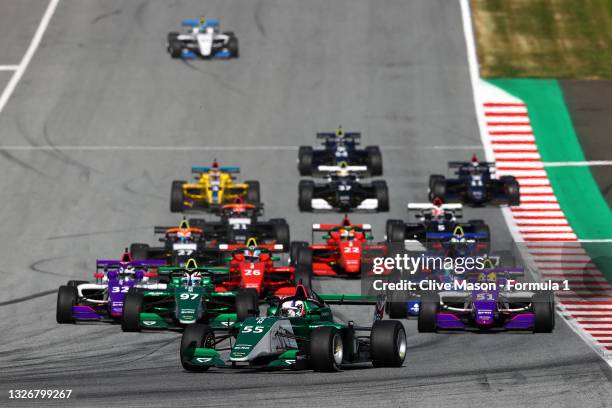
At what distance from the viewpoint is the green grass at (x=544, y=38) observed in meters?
55.8

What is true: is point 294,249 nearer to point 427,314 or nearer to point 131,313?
point 427,314

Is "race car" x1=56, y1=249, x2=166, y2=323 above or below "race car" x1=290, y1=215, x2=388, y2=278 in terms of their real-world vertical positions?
below

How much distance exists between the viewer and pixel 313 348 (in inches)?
1032

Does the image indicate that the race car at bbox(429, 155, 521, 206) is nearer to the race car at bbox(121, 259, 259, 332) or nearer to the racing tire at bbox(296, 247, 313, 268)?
the racing tire at bbox(296, 247, 313, 268)

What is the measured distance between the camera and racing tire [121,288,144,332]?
31.1m

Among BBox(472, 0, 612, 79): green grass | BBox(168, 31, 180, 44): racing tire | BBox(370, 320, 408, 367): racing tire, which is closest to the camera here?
BBox(370, 320, 408, 367): racing tire

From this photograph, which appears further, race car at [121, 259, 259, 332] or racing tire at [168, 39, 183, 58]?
racing tire at [168, 39, 183, 58]

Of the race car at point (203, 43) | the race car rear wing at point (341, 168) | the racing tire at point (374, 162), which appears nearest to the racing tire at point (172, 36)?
the race car at point (203, 43)

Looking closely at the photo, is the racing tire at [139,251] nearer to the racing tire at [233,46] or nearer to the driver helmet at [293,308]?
the driver helmet at [293,308]

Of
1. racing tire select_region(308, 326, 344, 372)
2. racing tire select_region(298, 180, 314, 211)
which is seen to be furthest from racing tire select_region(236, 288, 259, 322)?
racing tire select_region(298, 180, 314, 211)

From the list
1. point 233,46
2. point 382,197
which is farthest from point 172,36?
point 382,197

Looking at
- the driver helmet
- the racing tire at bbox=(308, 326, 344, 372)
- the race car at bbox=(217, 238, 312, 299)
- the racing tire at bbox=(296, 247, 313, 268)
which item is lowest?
the racing tire at bbox=(308, 326, 344, 372)

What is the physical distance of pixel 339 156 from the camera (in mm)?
46250

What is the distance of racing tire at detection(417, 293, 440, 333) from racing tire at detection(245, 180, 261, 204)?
12.7m
